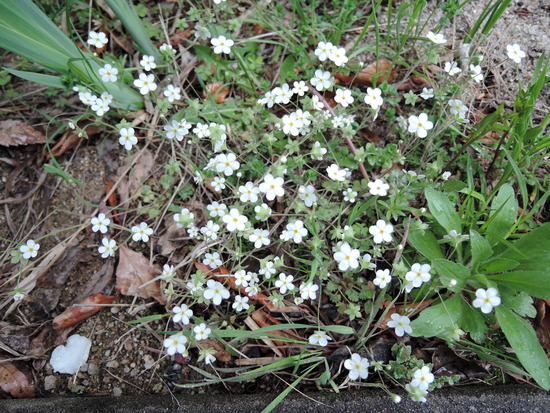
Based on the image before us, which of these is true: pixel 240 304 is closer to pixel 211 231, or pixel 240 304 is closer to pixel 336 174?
pixel 211 231

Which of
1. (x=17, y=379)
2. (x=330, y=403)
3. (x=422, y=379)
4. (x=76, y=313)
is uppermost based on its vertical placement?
(x=422, y=379)

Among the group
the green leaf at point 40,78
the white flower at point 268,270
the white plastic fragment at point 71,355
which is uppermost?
the green leaf at point 40,78

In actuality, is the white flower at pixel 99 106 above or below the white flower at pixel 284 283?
above

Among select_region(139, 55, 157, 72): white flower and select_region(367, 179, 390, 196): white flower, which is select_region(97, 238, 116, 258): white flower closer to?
select_region(139, 55, 157, 72): white flower

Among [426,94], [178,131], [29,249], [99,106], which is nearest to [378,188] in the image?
[426,94]

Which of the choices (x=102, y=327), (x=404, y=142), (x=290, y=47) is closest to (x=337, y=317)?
(x=404, y=142)

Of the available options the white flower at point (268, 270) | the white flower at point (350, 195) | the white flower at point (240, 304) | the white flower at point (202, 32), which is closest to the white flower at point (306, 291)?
the white flower at point (268, 270)

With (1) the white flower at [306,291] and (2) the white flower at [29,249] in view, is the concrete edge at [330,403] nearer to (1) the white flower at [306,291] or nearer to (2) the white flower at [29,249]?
(1) the white flower at [306,291]

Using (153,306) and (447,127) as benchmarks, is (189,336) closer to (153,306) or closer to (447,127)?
(153,306)
